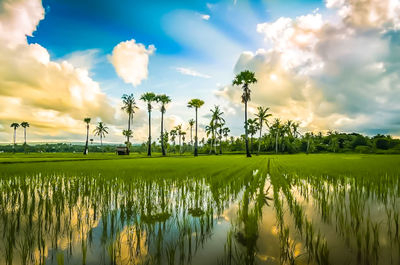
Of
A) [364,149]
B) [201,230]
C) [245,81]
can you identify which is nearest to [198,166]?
[201,230]

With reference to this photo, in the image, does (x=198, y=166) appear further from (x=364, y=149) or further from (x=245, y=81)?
(x=364, y=149)

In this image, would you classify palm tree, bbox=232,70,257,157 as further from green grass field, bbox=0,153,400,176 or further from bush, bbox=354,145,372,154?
bush, bbox=354,145,372,154

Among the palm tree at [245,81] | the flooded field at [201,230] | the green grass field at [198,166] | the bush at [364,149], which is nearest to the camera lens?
the flooded field at [201,230]

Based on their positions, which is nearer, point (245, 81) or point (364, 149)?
point (245, 81)

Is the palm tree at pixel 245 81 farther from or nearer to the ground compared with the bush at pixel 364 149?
farther from the ground

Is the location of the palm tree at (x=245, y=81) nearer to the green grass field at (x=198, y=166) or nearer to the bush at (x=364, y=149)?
the green grass field at (x=198, y=166)

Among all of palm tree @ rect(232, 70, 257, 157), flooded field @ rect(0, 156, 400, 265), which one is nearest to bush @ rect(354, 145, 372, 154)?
palm tree @ rect(232, 70, 257, 157)

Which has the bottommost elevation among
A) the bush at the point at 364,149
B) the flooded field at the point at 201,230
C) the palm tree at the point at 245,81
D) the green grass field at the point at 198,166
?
the bush at the point at 364,149

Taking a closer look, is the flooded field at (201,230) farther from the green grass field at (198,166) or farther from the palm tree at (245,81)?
the palm tree at (245,81)

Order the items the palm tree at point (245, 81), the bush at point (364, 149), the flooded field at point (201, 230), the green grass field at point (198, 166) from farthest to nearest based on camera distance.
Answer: the bush at point (364, 149) → the palm tree at point (245, 81) → the green grass field at point (198, 166) → the flooded field at point (201, 230)

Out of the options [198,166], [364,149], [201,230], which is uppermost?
[201,230]

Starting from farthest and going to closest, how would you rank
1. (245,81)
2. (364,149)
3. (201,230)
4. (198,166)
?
(364,149) → (245,81) → (198,166) → (201,230)

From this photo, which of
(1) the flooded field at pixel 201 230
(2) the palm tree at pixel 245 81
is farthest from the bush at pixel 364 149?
(1) the flooded field at pixel 201 230

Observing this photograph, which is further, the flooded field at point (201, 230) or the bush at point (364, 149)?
the bush at point (364, 149)
